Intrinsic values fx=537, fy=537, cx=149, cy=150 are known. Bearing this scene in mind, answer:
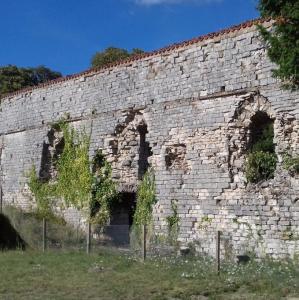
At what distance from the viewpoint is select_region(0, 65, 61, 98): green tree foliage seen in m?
40.3

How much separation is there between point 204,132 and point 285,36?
582 cm

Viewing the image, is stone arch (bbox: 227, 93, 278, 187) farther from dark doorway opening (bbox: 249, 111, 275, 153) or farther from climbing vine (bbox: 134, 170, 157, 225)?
climbing vine (bbox: 134, 170, 157, 225)

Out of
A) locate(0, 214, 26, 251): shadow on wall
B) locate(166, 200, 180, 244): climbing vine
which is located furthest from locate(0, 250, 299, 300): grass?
locate(0, 214, 26, 251): shadow on wall

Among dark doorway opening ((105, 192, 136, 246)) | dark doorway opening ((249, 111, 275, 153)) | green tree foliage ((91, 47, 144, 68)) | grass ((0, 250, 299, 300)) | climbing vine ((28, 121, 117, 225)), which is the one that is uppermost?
green tree foliage ((91, 47, 144, 68))

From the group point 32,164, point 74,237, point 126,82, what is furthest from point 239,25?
point 32,164

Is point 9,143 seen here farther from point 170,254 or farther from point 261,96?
point 261,96

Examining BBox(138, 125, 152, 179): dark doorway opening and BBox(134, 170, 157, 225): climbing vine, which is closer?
BBox(134, 170, 157, 225): climbing vine

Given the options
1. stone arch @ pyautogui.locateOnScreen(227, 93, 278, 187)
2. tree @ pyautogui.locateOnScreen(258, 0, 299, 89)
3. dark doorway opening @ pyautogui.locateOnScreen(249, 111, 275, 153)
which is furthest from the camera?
dark doorway opening @ pyautogui.locateOnScreen(249, 111, 275, 153)

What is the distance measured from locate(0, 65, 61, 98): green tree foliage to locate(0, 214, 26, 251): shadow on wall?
75.2 ft

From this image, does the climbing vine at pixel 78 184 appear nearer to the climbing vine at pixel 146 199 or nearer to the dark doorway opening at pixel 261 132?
the climbing vine at pixel 146 199

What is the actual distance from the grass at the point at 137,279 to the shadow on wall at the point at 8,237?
7.91ft

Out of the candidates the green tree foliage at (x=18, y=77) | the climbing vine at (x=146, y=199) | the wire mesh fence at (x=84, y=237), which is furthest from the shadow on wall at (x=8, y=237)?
the green tree foliage at (x=18, y=77)

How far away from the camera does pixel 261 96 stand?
43.5 feet

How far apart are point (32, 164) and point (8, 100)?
355 centimetres
